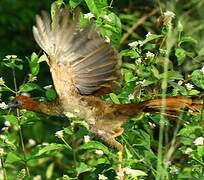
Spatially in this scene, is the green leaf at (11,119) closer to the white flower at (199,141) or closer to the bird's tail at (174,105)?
the bird's tail at (174,105)

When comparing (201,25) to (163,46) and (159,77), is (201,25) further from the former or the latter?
(159,77)

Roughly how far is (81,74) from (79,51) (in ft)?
0.55

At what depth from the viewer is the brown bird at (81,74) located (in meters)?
4.54

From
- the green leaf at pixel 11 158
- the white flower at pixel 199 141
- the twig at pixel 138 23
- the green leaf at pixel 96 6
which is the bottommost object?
the green leaf at pixel 11 158

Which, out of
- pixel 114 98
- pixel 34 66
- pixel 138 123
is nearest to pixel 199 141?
pixel 114 98

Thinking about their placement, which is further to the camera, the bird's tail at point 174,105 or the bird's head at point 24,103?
the bird's head at point 24,103

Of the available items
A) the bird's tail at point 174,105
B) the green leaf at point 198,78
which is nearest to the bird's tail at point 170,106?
the bird's tail at point 174,105

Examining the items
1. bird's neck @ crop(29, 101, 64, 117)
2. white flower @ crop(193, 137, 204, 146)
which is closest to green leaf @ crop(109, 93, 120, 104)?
bird's neck @ crop(29, 101, 64, 117)

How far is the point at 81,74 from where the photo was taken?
4723 millimetres

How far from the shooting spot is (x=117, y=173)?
3.82m

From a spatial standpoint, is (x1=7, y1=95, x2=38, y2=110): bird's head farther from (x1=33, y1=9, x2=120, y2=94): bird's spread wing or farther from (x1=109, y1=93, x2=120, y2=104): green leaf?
(x1=109, y1=93, x2=120, y2=104): green leaf

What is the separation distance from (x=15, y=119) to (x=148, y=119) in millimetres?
874

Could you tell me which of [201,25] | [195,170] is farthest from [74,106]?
[201,25]

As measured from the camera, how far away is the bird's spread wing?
452cm
